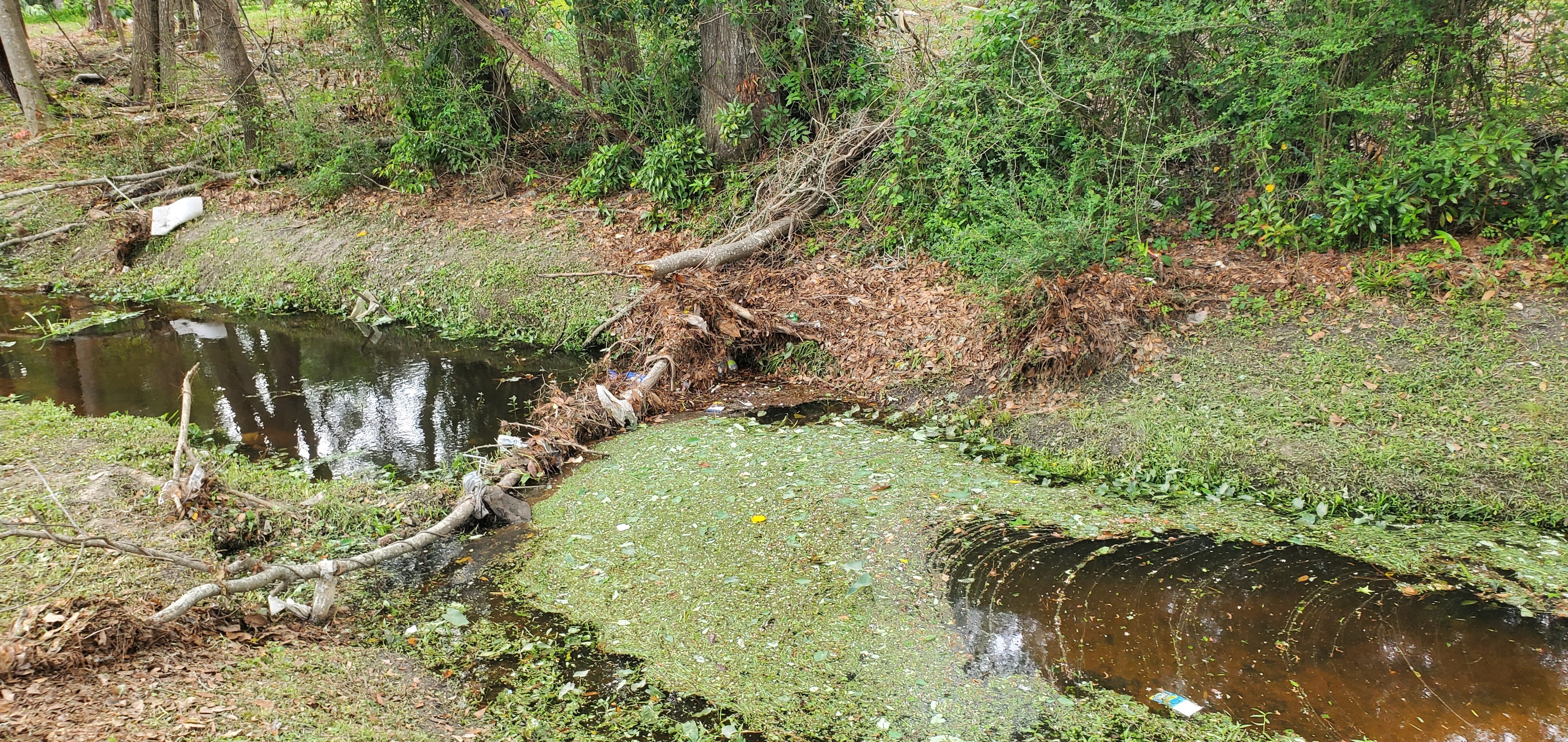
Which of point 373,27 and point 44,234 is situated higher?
point 373,27

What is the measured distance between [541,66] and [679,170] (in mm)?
2071

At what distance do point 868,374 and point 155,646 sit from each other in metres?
5.14

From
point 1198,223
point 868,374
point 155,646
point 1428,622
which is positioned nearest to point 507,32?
point 868,374

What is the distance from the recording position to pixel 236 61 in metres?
11.6

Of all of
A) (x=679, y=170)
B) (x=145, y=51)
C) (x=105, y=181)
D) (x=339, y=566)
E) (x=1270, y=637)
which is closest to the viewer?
(x=1270, y=637)

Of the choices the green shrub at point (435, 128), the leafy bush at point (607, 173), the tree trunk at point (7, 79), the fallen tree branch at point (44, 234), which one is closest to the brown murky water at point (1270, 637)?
the leafy bush at point (607, 173)

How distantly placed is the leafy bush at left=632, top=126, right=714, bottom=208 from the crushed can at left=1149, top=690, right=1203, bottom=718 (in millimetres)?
7313

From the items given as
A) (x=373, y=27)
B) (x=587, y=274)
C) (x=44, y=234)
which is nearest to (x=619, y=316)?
(x=587, y=274)

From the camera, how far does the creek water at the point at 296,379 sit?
6879mm

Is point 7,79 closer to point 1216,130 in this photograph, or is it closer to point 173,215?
point 173,215

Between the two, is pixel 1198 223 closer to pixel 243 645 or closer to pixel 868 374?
pixel 868 374

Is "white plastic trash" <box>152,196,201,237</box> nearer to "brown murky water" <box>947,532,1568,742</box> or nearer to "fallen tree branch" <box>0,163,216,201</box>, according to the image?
"fallen tree branch" <box>0,163,216,201</box>

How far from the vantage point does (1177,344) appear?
6316 millimetres

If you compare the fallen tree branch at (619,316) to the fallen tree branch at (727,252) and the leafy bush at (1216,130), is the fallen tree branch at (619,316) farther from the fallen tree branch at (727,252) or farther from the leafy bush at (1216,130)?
the leafy bush at (1216,130)
